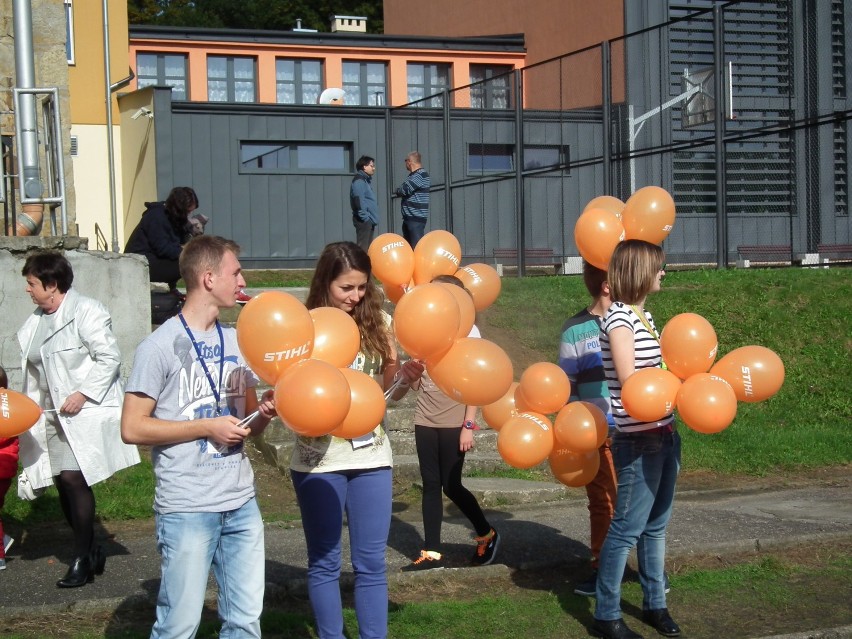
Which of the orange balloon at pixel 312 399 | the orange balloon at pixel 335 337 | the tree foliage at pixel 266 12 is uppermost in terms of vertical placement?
the tree foliage at pixel 266 12

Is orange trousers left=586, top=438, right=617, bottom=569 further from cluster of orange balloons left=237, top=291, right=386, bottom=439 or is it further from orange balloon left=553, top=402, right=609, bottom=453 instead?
cluster of orange balloons left=237, top=291, right=386, bottom=439

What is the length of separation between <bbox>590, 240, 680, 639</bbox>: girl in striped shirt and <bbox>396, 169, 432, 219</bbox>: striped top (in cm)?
1015

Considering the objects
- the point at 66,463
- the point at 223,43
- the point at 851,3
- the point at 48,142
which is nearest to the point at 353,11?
the point at 223,43

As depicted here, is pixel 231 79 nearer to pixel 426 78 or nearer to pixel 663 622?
pixel 426 78

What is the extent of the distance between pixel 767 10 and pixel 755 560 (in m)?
10.4

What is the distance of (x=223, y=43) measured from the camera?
96.7ft

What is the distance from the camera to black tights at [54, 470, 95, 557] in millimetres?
5645

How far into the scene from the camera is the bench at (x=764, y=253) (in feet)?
46.8

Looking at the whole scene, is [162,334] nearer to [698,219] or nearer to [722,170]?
[722,170]

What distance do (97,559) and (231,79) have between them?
26.1 m

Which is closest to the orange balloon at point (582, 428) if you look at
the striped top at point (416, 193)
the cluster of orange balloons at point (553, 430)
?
the cluster of orange balloons at point (553, 430)

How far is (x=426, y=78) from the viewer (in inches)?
1222

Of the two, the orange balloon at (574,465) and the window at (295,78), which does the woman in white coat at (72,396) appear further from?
the window at (295,78)

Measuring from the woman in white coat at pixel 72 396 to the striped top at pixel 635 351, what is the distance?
9.31 ft
